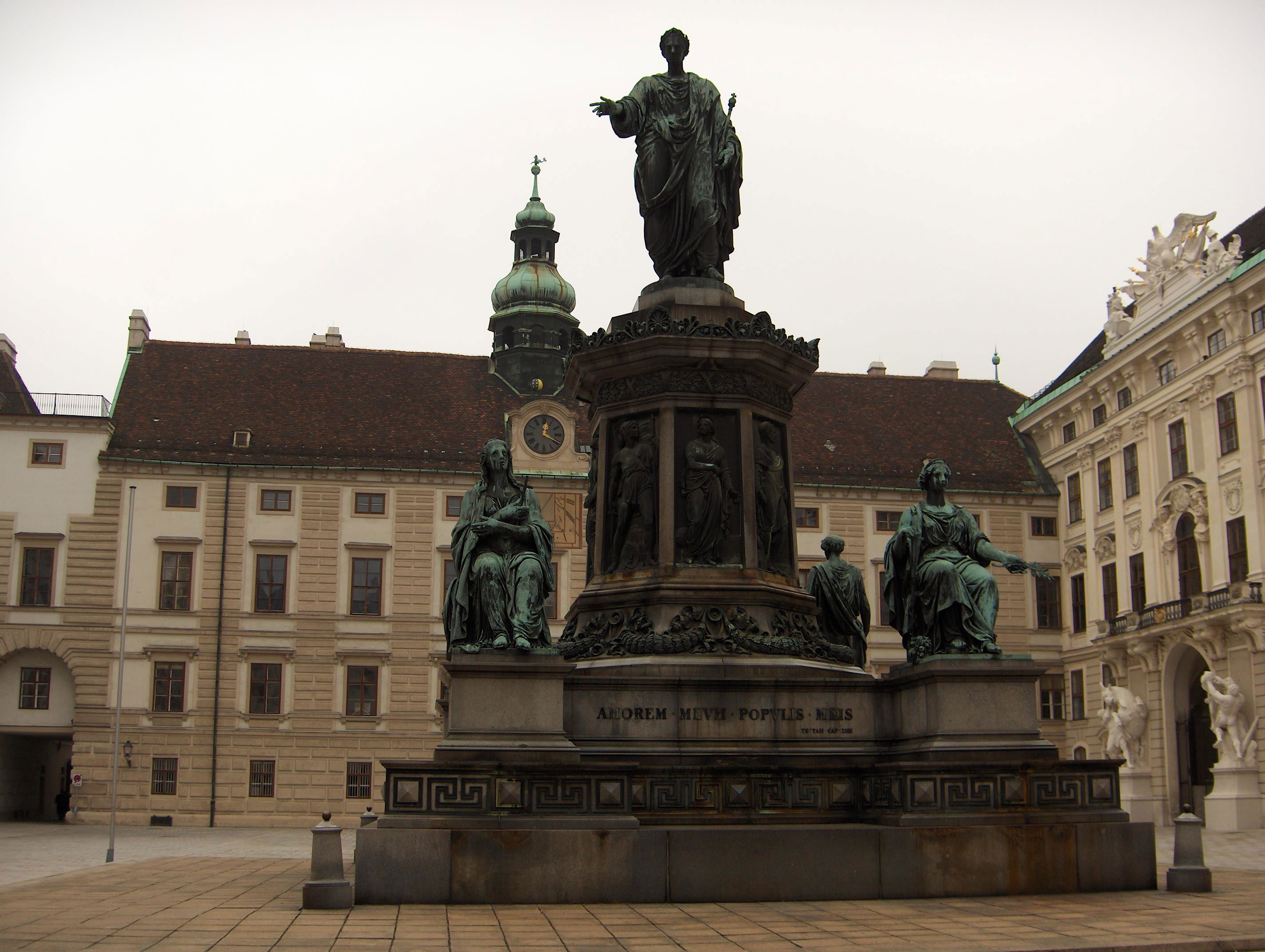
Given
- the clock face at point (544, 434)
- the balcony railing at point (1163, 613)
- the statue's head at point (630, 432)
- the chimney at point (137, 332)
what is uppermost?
the chimney at point (137, 332)

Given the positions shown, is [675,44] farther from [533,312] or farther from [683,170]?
[533,312]

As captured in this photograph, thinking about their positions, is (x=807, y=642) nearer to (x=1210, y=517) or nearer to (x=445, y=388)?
(x=1210, y=517)

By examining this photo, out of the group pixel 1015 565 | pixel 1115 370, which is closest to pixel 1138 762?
pixel 1115 370

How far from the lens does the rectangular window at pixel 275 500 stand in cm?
5256

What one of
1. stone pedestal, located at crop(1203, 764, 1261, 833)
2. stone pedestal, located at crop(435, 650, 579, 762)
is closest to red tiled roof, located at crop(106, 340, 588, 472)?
stone pedestal, located at crop(1203, 764, 1261, 833)

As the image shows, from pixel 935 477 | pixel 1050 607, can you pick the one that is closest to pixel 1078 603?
pixel 1050 607

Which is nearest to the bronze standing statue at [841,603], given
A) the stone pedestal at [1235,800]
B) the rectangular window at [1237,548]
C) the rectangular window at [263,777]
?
the stone pedestal at [1235,800]

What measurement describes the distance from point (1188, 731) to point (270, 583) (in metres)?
32.2

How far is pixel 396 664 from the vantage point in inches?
2068

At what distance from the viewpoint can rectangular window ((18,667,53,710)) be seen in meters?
50.2

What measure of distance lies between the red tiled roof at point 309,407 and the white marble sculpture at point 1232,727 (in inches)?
931

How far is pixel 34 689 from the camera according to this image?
50344 mm

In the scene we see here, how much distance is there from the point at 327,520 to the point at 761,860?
42.6m

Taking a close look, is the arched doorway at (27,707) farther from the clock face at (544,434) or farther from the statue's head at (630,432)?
the statue's head at (630,432)
